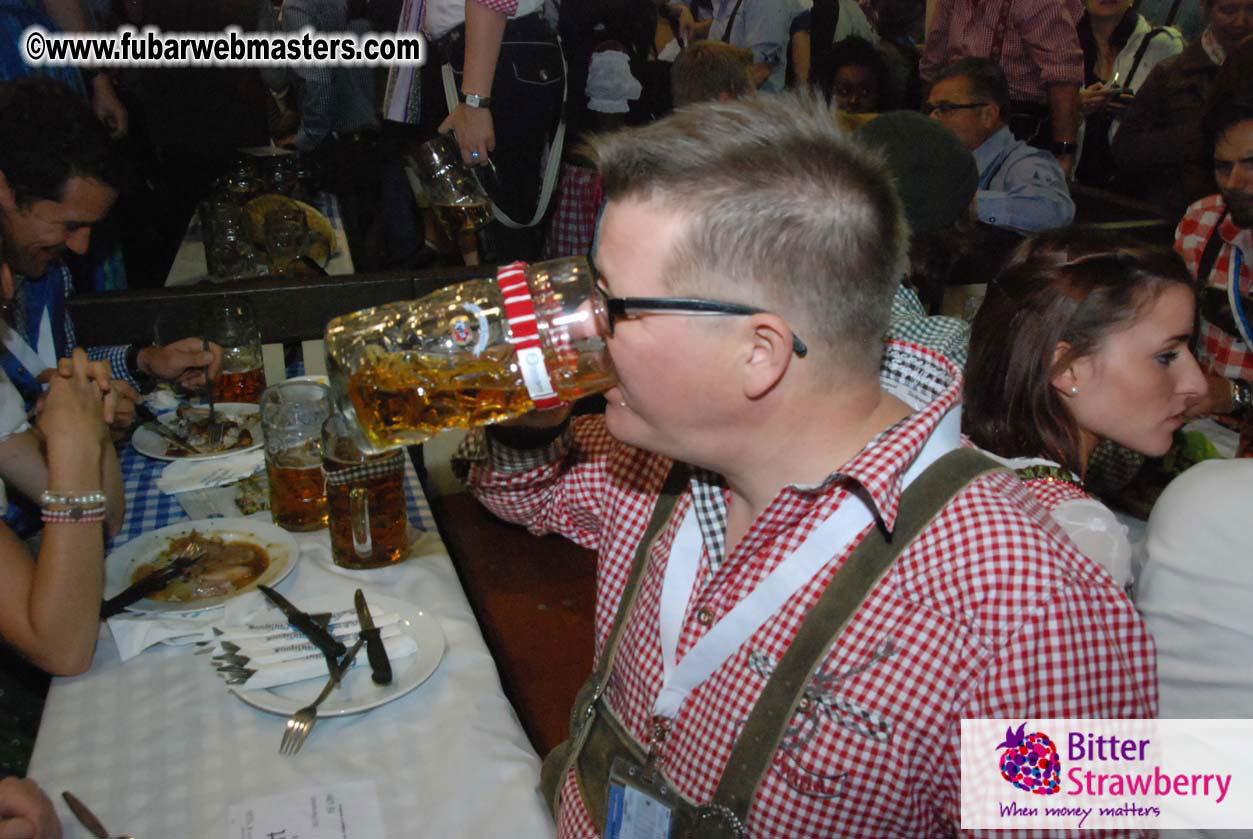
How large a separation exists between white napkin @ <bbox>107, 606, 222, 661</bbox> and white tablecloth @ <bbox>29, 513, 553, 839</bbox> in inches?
0.6

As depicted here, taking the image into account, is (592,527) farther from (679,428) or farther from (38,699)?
(38,699)

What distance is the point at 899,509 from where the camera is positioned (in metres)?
0.92

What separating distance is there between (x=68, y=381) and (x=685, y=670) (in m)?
1.15

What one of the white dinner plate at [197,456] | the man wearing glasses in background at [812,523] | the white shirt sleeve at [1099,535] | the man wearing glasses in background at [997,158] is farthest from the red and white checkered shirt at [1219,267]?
the white dinner plate at [197,456]

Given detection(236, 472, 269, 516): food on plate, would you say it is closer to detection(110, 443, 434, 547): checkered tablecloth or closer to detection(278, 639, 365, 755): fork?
detection(110, 443, 434, 547): checkered tablecloth

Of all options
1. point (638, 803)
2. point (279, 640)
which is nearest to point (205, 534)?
point (279, 640)

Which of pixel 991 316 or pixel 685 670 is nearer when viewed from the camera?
pixel 685 670

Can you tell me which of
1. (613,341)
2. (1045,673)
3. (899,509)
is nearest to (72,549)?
(613,341)

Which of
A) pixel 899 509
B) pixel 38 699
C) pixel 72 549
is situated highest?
pixel 899 509

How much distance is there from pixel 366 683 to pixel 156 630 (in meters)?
0.34

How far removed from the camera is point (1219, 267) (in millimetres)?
2562

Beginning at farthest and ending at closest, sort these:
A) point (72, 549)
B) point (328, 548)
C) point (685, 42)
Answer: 1. point (685, 42)
2. point (328, 548)
3. point (72, 549)

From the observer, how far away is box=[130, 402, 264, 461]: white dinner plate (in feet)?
5.96

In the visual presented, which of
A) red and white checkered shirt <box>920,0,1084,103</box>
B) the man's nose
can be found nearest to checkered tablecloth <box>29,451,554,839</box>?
the man's nose
